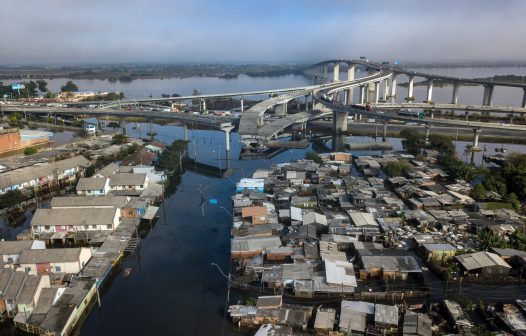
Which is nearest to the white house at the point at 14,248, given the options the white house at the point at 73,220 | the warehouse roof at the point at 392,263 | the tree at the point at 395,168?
the white house at the point at 73,220

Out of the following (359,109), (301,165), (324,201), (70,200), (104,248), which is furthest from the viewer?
(359,109)

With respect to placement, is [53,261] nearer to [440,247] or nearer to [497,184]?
[440,247]

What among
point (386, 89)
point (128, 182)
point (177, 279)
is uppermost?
point (386, 89)

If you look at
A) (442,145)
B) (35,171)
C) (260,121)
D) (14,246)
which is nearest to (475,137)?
(442,145)

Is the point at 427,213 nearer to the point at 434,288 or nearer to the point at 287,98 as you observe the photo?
the point at 434,288

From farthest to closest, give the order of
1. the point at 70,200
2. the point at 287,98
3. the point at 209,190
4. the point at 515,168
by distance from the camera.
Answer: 1. the point at 287,98
2. the point at 209,190
3. the point at 515,168
4. the point at 70,200

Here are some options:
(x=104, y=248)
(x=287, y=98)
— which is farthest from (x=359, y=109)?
(x=104, y=248)
